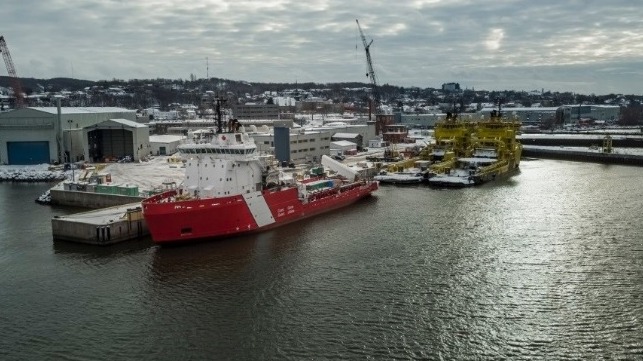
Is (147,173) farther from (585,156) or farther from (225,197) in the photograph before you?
(585,156)

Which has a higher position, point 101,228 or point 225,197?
point 225,197

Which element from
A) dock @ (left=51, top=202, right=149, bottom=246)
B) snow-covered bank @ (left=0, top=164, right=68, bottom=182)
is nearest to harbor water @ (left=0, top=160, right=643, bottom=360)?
dock @ (left=51, top=202, right=149, bottom=246)

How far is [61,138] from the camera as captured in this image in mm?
45656

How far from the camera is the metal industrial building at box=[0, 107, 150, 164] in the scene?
150 ft

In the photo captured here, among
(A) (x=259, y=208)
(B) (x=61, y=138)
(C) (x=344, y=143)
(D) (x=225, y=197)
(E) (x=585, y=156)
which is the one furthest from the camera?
(C) (x=344, y=143)

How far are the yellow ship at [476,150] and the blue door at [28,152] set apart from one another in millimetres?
33466

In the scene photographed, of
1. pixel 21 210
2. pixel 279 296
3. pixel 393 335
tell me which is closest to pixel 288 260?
pixel 279 296

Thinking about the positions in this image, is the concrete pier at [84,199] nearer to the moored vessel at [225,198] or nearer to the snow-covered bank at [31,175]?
the moored vessel at [225,198]

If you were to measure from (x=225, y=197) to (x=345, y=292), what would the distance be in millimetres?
8085

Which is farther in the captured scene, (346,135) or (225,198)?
(346,135)

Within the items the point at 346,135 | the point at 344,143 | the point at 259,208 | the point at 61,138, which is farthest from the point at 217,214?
the point at 346,135

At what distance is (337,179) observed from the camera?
111 feet

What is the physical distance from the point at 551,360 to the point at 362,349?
4286mm

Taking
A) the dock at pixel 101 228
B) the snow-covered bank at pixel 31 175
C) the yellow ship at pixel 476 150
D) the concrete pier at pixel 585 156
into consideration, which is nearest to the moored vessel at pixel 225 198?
the dock at pixel 101 228
